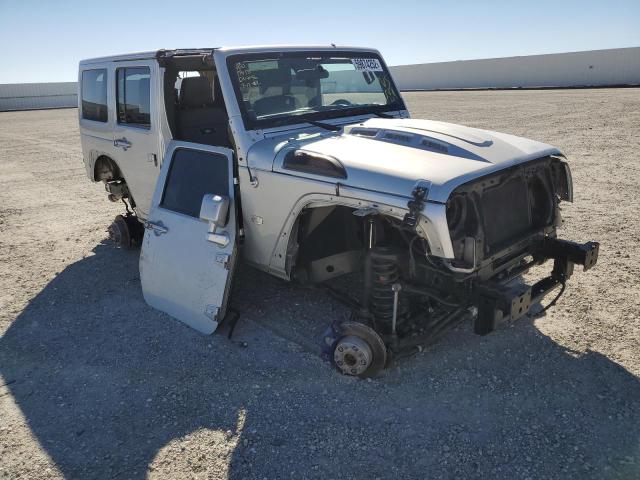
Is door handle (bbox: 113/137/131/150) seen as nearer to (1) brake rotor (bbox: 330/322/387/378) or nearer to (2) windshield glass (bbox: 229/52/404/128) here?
(2) windshield glass (bbox: 229/52/404/128)

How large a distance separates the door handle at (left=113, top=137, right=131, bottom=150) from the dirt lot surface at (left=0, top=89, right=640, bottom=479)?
1400 mm

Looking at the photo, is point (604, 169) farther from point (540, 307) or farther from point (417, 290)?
point (417, 290)

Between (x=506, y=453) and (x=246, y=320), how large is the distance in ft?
7.96

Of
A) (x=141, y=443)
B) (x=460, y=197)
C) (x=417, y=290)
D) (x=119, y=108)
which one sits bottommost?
(x=141, y=443)

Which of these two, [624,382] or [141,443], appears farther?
[624,382]

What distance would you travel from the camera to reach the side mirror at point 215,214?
400 centimetres

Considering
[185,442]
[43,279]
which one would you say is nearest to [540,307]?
[185,442]

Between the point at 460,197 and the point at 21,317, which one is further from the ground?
the point at 460,197

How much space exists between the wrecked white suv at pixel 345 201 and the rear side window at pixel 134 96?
3 centimetres

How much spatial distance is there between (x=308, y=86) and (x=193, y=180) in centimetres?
135

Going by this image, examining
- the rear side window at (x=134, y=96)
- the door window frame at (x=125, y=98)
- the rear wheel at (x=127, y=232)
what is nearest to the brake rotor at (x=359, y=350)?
the door window frame at (x=125, y=98)

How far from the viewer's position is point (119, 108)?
5.75 meters

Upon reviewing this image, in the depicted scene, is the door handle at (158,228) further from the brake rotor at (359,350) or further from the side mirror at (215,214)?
the brake rotor at (359,350)

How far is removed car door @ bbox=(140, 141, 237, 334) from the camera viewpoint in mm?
4105
